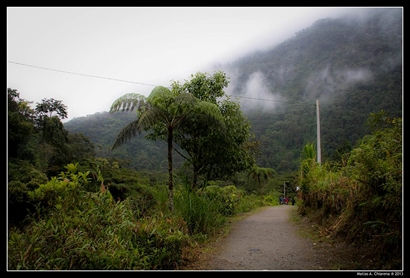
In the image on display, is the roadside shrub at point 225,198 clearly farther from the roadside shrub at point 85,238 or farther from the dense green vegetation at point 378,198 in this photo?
the roadside shrub at point 85,238

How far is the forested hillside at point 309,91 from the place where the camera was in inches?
692

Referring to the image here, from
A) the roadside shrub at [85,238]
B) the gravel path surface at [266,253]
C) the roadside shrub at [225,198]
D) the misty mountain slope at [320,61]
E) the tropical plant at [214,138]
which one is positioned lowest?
the roadside shrub at [225,198]

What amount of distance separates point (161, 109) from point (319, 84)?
889 inches

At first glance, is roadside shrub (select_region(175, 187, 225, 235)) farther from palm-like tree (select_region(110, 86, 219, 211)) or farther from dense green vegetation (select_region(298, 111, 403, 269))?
dense green vegetation (select_region(298, 111, 403, 269))

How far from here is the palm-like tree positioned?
6.53m

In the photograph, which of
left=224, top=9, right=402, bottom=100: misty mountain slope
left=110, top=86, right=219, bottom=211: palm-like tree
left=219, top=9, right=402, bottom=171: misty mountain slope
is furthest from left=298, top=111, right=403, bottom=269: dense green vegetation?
left=224, top=9, right=402, bottom=100: misty mountain slope

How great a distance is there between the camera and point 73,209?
4.06 meters

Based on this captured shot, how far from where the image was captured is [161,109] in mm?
6746

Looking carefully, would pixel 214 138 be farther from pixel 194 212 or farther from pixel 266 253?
pixel 266 253

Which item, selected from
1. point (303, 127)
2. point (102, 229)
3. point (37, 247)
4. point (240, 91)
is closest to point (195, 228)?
point (102, 229)

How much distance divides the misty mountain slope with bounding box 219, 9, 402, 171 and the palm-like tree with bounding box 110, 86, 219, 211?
1042 centimetres

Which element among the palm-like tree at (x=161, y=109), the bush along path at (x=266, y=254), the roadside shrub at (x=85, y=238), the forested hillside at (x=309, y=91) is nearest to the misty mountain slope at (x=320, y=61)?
the forested hillside at (x=309, y=91)

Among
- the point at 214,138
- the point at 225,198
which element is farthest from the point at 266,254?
the point at 225,198

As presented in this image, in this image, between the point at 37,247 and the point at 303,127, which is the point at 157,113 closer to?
the point at 37,247
